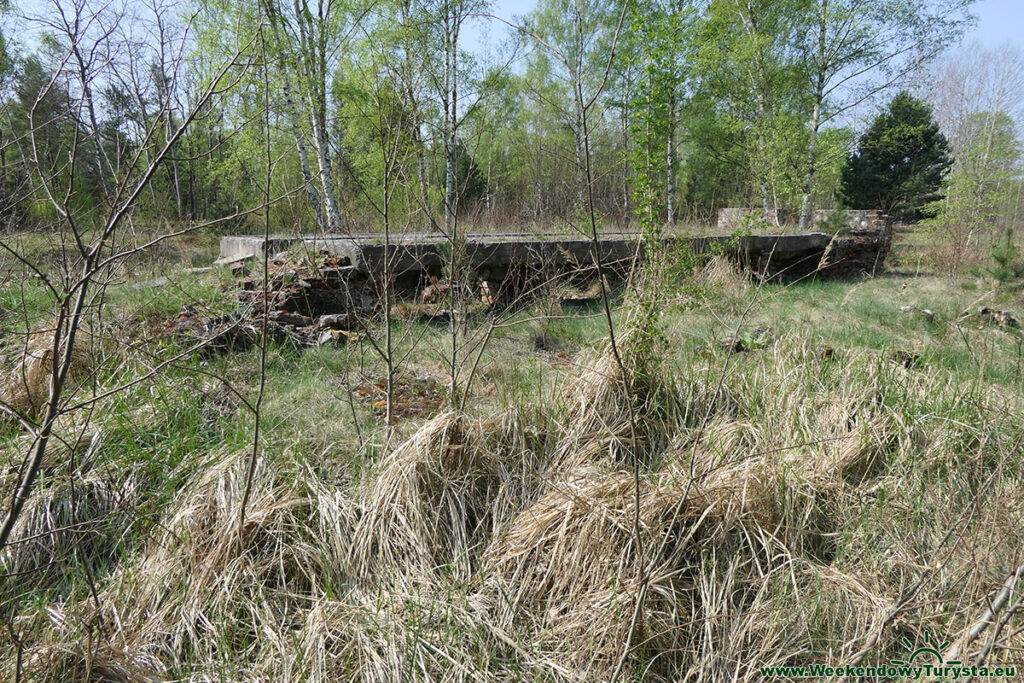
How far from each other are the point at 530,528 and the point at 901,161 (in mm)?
22400

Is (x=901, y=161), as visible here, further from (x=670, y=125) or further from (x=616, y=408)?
(x=616, y=408)

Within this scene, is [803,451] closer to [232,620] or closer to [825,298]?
[232,620]

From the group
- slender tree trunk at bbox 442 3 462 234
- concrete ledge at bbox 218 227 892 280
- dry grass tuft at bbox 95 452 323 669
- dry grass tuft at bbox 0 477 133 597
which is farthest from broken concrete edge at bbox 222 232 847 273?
dry grass tuft at bbox 95 452 323 669

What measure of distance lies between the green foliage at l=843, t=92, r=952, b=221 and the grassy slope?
18.1 metres

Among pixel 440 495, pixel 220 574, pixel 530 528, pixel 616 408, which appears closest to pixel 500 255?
pixel 616 408

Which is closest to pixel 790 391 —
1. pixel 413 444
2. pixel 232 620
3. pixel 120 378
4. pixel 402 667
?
pixel 413 444

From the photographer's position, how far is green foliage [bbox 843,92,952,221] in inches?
698

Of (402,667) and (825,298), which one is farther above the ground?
(825,298)

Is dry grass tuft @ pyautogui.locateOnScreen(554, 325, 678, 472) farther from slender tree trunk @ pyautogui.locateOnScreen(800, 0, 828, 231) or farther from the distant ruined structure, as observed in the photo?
slender tree trunk @ pyautogui.locateOnScreen(800, 0, 828, 231)

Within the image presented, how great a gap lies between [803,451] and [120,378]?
149 inches

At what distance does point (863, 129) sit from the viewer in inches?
845

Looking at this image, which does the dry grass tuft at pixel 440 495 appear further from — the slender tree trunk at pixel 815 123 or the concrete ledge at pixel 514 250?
the slender tree trunk at pixel 815 123

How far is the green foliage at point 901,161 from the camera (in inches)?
698

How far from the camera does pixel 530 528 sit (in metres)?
2.33
